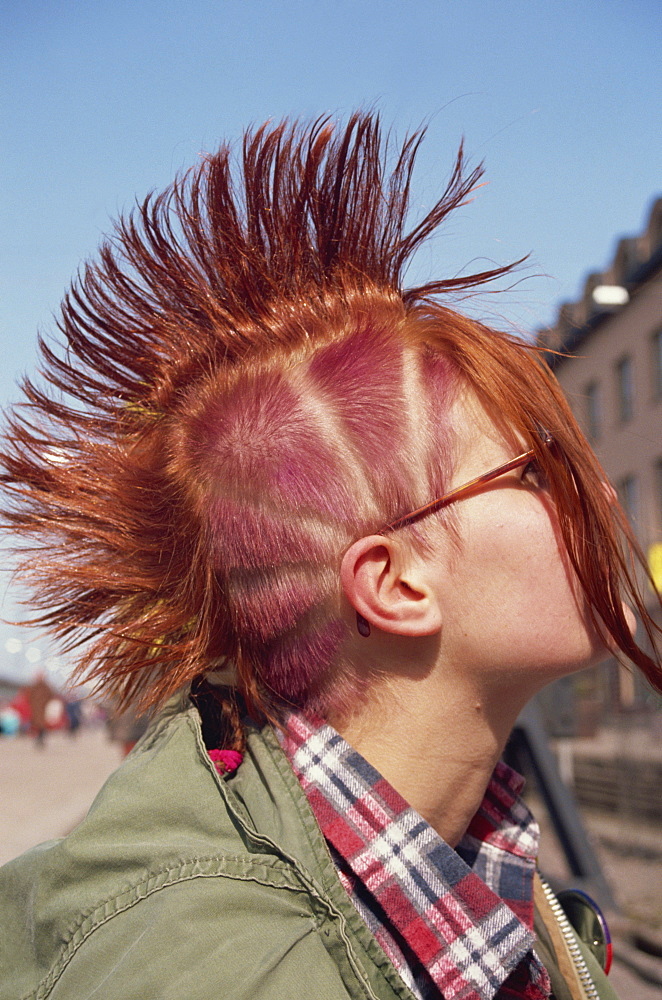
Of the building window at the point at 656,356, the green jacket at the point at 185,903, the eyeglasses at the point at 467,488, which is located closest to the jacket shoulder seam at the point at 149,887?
the green jacket at the point at 185,903

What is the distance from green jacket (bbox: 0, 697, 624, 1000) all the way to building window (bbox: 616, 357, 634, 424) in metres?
24.9

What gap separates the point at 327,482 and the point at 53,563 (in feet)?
1.88

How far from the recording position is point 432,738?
1.59m

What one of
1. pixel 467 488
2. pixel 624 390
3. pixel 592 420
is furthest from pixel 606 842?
pixel 624 390

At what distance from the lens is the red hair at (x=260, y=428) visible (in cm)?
163

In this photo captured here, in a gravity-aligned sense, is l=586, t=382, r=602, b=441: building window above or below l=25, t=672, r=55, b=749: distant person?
above

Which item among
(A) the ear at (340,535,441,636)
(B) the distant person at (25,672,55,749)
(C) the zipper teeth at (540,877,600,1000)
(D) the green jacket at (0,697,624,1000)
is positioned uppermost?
(A) the ear at (340,535,441,636)

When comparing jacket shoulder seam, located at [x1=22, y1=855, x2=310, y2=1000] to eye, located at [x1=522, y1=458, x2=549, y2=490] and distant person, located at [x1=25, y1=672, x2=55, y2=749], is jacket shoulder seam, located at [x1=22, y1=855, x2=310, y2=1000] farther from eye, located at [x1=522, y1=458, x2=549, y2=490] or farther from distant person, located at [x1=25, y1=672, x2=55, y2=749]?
distant person, located at [x1=25, y1=672, x2=55, y2=749]

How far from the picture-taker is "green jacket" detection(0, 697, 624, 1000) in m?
1.08

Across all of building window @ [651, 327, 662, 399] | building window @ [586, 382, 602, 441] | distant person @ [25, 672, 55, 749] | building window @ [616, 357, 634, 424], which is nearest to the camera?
building window @ [586, 382, 602, 441]

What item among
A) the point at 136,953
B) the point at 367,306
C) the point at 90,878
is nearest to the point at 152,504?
the point at 367,306

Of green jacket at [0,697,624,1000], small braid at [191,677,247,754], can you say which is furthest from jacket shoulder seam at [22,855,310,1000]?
small braid at [191,677,247,754]

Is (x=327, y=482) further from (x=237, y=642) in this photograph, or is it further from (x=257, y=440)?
(x=237, y=642)

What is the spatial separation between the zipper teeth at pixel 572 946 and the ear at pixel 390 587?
67 cm
